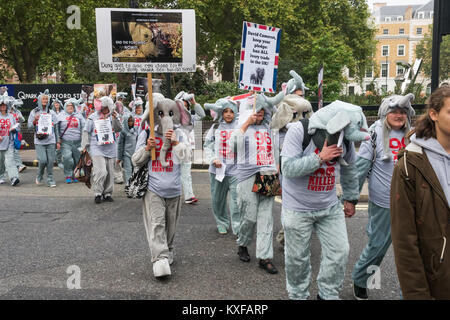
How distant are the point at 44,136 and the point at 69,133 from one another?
58 cm

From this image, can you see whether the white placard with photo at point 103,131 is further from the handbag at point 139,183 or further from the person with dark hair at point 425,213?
the person with dark hair at point 425,213

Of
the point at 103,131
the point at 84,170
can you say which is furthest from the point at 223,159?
the point at 103,131

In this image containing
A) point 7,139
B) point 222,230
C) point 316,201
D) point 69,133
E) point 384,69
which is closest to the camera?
point 316,201

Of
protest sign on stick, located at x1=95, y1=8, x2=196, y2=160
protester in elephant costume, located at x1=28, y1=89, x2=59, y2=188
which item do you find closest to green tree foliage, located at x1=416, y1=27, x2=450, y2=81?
protester in elephant costume, located at x1=28, y1=89, x2=59, y2=188

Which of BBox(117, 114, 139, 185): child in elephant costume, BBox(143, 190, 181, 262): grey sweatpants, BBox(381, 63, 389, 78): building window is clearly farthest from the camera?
BBox(381, 63, 389, 78): building window

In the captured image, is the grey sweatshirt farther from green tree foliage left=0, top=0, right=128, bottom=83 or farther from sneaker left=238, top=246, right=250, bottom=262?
green tree foliage left=0, top=0, right=128, bottom=83

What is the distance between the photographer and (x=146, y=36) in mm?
4742

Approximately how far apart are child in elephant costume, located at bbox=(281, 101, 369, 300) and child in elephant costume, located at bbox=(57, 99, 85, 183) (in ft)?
26.2

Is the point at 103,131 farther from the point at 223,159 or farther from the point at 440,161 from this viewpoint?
the point at 440,161

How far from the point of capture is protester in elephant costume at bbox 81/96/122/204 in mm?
8172
